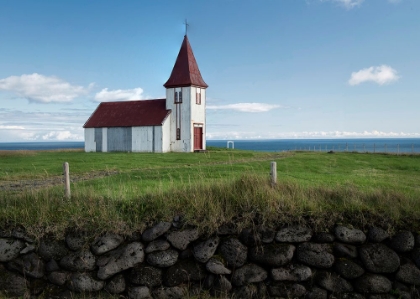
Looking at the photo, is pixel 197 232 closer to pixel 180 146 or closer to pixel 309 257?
pixel 309 257

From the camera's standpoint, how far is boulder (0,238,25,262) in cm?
733

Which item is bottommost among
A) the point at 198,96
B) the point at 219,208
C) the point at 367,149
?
the point at 367,149

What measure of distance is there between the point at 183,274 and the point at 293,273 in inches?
82.0

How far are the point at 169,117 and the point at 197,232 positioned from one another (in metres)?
32.2

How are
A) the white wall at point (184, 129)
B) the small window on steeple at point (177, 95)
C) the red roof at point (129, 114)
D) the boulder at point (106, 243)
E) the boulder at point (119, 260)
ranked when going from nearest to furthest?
the boulder at point (119, 260)
the boulder at point (106, 243)
the white wall at point (184, 129)
the small window on steeple at point (177, 95)
the red roof at point (129, 114)

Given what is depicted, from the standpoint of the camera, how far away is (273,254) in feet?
22.7

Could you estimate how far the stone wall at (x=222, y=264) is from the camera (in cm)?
682

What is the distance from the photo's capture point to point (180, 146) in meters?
38.4

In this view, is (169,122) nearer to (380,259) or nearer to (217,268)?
(217,268)

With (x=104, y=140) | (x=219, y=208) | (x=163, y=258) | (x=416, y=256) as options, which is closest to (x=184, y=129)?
(x=104, y=140)

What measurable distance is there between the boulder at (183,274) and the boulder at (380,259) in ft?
10.0

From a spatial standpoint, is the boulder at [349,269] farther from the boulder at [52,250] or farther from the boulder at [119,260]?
the boulder at [52,250]

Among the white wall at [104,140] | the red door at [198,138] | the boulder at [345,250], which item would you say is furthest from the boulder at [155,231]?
the white wall at [104,140]

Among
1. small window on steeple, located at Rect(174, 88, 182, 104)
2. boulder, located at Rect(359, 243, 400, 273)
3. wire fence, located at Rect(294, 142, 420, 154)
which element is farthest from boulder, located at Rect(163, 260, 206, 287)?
wire fence, located at Rect(294, 142, 420, 154)
